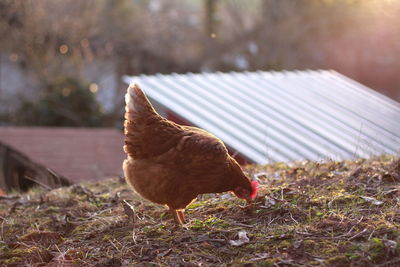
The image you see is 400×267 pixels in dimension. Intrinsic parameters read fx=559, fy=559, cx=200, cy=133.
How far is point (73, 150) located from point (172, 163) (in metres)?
5.33

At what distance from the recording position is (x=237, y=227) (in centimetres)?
326

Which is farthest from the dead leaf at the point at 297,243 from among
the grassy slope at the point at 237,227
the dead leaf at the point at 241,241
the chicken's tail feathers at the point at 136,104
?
the chicken's tail feathers at the point at 136,104

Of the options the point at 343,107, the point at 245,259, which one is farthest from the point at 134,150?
the point at 343,107

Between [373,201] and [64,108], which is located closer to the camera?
[373,201]

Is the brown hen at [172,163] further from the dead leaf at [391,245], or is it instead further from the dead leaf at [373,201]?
the dead leaf at [391,245]

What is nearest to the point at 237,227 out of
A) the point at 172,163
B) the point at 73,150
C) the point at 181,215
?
the point at 181,215

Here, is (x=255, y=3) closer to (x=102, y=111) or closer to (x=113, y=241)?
(x=102, y=111)

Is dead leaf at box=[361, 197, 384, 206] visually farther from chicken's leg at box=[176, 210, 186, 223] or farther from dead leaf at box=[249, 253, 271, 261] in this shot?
chicken's leg at box=[176, 210, 186, 223]

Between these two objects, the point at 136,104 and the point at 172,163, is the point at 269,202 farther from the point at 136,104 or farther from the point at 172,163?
the point at 136,104

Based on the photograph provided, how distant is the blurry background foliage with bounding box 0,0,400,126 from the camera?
15.2 m

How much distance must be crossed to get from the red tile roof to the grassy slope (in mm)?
3082

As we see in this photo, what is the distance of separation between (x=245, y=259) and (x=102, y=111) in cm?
1141

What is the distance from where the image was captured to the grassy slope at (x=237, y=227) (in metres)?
2.80

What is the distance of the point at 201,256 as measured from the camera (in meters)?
2.93
